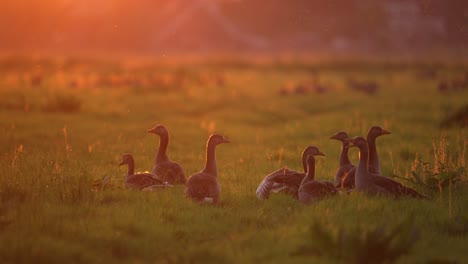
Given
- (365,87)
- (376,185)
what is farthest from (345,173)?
(365,87)

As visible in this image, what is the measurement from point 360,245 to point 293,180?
3663 mm

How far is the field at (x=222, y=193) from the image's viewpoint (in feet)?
24.8

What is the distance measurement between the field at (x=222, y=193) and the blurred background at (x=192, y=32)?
81757mm

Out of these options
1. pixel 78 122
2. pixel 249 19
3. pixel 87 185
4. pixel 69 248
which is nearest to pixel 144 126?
pixel 78 122

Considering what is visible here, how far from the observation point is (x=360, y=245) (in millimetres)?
7188

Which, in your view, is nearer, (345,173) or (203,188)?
(203,188)

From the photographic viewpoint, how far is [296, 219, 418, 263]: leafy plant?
7164mm

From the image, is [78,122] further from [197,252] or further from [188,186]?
[197,252]

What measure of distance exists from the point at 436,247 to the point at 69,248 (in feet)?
15.9

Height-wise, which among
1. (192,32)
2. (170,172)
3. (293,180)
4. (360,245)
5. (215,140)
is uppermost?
(192,32)

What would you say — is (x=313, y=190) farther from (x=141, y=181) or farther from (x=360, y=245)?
(x=141, y=181)

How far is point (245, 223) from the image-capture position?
9.18 m

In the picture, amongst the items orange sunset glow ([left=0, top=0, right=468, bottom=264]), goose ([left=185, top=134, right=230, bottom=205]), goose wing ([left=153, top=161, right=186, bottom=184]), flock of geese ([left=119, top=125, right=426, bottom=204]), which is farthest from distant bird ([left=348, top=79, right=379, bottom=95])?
goose ([left=185, top=134, right=230, bottom=205])

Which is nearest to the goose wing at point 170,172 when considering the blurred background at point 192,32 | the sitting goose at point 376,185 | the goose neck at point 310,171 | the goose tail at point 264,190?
the goose tail at point 264,190
